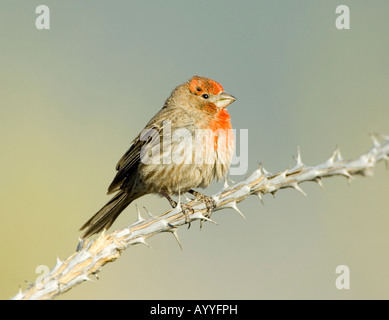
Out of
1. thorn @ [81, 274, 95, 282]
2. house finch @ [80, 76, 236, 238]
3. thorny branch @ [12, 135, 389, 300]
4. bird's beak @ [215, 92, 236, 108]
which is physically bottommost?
thorn @ [81, 274, 95, 282]

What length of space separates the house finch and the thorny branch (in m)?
1.71

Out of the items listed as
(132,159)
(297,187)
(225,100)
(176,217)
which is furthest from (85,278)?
(225,100)

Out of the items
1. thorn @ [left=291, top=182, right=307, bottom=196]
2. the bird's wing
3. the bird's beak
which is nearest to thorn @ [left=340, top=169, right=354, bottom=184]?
thorn @ [left=291, top=182, right=307, bottom=196]

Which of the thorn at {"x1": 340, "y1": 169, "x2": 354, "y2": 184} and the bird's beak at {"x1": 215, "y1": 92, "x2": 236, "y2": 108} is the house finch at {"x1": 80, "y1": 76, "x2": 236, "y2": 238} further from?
the thorn at {"x1": 340, "y1": 169, "x2": 354, "y2": 184}

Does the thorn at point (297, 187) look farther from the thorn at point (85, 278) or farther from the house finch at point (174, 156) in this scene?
the house finch at point (174, 156)

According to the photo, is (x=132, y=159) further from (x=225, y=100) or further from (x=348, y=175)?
(x=348, y=175)

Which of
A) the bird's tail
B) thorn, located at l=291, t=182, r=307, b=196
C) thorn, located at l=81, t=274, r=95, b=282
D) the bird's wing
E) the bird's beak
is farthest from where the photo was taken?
the bird's beak

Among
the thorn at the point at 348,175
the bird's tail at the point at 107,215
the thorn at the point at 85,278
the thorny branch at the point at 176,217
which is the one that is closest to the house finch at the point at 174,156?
the bird's tail at the point at 107,215

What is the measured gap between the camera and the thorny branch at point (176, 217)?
3.06 m

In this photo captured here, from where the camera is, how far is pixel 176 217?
12.7ft

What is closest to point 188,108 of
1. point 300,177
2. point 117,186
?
point 117,186

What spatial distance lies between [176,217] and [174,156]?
2137mm

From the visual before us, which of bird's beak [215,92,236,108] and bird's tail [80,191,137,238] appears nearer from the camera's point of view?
bird's tail [80,191,137,238]

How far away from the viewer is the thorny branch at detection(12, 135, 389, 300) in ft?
10.0
